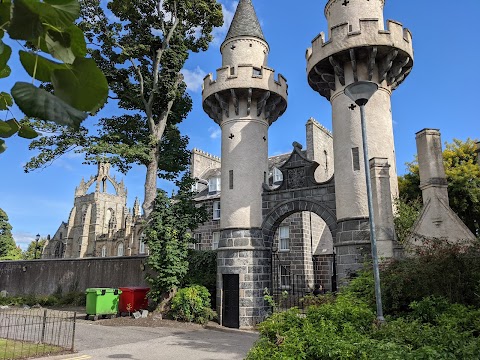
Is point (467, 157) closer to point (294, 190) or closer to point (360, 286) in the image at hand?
point (294, 190)

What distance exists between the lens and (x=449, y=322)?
6562mm

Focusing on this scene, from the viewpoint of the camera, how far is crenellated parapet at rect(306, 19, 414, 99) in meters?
14.3

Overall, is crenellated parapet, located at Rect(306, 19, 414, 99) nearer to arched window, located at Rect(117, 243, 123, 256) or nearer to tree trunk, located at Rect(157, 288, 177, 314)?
tree trunk, located at Rect(157, 288, 177, 314)

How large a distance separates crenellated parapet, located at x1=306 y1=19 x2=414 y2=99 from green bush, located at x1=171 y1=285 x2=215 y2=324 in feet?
35.1

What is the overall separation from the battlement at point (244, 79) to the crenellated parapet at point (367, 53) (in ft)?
8.56

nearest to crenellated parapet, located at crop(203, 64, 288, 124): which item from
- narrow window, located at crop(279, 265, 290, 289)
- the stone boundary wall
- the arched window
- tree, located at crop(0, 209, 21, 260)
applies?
the stone boundary wall

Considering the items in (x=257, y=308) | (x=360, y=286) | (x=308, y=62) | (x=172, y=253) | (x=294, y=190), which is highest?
(x=308, y=62)

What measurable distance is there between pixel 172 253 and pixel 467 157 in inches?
726

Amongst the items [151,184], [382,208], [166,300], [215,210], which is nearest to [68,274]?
[151,184]

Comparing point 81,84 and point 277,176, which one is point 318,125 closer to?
point 277,176

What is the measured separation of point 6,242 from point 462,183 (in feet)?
185

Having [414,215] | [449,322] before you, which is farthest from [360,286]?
[414,215]

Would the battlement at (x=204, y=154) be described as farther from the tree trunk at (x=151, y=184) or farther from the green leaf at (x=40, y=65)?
Result: the green leaf at (x=40, y=65)

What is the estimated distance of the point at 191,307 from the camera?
647 inches
